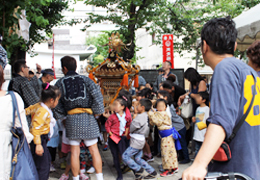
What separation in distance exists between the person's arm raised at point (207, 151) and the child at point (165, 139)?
3364mm

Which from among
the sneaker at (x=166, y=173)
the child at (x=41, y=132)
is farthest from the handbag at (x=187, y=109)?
the child at (x=41, y=132)

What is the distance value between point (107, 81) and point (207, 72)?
17831mm

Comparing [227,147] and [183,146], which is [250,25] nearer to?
[183,146]

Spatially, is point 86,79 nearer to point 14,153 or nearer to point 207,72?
point 14,153

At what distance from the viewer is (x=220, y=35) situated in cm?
157

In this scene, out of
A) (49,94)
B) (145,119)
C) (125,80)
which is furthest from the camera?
(125,80)

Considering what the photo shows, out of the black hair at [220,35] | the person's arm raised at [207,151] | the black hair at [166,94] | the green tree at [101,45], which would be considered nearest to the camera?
the person's arm raised at [207,151]

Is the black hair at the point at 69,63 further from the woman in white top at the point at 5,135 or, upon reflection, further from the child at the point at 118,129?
the woman in white top at the point at 5,135

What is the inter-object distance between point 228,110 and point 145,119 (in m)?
3.39

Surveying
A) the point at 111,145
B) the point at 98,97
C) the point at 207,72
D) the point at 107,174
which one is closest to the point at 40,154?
the point at 98,97

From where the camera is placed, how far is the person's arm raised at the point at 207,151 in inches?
53.7

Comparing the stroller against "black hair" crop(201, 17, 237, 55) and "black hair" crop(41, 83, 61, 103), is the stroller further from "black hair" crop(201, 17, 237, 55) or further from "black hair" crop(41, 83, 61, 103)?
"black hair" crop(41, 83, 61, 103)

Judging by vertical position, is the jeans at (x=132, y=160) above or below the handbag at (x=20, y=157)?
below

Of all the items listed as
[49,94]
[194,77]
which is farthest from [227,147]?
[194,77]
